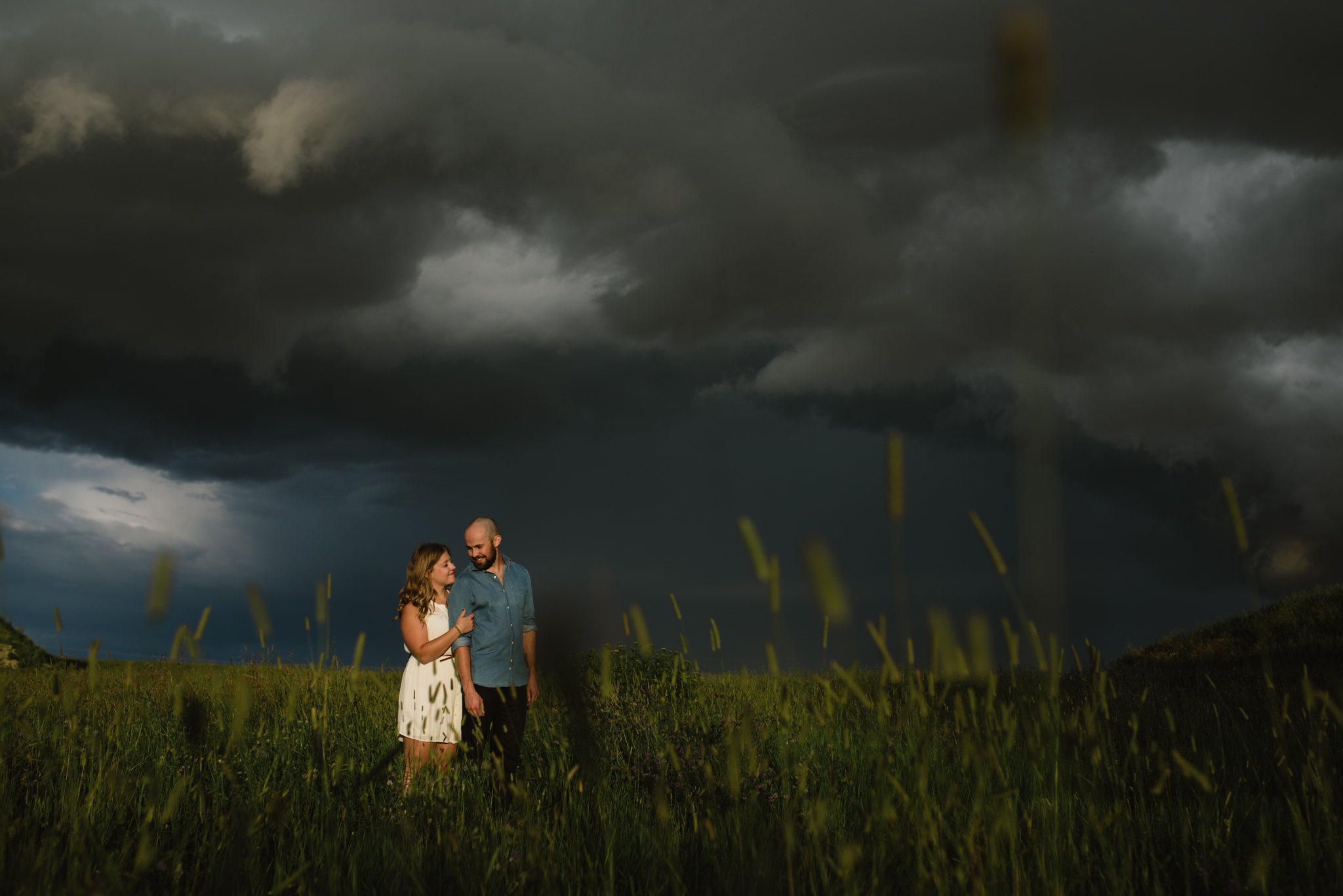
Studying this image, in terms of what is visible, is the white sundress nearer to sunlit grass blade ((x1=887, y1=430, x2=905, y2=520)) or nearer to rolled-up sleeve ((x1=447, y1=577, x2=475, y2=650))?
rolled-up sleeve ((x1=447, y1=577, x2=475, y2=650))

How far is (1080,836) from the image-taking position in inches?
133

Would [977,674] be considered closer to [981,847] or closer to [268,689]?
[981,847]

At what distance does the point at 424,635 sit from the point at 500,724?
0.95 metres

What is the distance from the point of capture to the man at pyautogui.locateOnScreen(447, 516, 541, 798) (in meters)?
6.07

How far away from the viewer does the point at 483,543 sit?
Answer: 6328mm

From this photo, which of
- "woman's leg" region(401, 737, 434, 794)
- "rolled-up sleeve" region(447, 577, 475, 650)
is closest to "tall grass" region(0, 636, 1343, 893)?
"woman's leg" region(401, 737, 434, 794)

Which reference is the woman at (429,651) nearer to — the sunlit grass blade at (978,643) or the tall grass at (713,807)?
the tall grass at (713,807)

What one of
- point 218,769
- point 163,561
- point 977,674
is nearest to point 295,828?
point 163,561

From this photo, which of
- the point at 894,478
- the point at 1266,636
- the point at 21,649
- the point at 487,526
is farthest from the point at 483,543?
the point at 1266,636

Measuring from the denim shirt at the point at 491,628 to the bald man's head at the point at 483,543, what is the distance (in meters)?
0.13

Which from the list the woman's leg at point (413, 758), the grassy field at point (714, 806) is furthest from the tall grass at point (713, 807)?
the woman's leg at point (413, 758)

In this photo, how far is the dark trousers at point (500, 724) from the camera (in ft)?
18.9

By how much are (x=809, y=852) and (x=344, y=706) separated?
6.65 metres

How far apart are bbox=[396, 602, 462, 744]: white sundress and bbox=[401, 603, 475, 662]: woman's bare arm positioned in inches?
2.5
